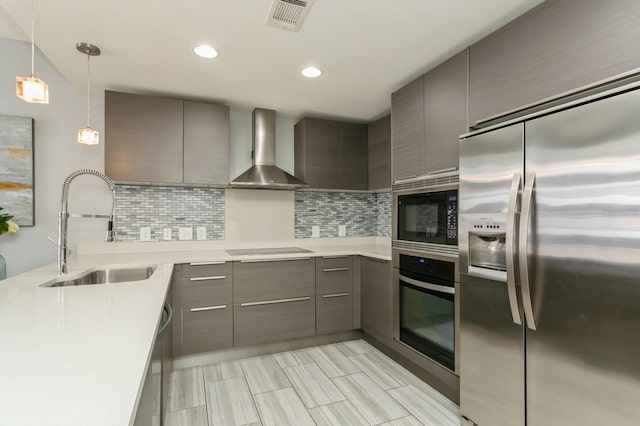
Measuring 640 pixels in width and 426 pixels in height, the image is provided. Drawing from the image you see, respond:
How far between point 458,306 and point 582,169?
3.33 feet

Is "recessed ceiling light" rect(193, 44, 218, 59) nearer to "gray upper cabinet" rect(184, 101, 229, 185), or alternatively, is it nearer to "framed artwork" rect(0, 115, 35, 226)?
"gray upper cabinet" rect(184, 101, 229, 185)

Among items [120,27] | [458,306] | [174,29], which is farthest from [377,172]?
[120,27]

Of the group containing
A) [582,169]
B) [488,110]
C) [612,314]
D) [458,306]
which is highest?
[488,110]

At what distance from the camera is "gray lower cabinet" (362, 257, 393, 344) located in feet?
8.55

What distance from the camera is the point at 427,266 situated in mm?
2152

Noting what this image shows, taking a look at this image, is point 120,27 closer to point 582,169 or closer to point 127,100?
point 127,100

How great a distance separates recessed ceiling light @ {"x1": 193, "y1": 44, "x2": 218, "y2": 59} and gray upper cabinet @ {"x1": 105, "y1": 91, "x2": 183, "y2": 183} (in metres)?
0.83

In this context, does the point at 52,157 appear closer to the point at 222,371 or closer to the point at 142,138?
the point at 142,138

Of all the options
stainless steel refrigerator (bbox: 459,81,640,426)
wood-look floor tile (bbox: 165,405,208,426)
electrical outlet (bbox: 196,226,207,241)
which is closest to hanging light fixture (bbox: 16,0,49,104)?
wood-look floor tile (bbox: 165,405,208,426)

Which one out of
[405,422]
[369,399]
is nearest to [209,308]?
[369,399]

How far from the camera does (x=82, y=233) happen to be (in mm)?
2721

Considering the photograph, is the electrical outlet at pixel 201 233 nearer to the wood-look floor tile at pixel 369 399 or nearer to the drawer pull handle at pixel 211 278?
the drawer pull handle at pixel 211 278

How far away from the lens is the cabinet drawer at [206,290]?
97.1 inches

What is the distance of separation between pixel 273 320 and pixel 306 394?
2.42ft
